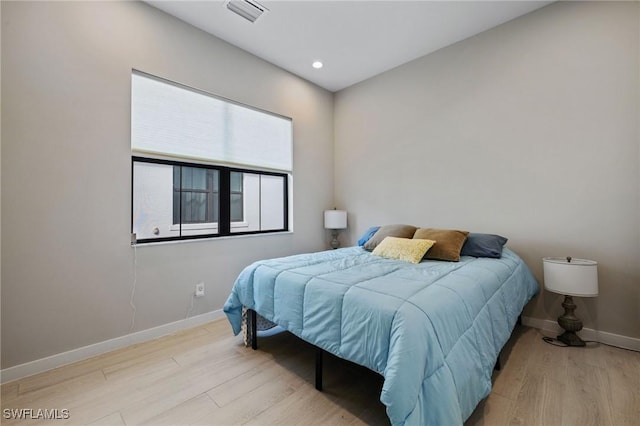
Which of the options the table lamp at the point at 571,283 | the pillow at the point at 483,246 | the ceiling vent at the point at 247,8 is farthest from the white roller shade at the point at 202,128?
the table lamp at the point at 571,283

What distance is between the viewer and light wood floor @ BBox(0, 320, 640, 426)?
1.47 metres

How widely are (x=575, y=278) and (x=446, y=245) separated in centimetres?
94

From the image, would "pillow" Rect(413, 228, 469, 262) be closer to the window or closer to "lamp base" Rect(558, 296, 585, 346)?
"lamp base" Rect(558, 296, 585, 346)

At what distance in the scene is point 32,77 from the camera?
1.92 metres

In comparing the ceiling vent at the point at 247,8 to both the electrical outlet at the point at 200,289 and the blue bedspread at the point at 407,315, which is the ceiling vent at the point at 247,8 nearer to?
the blue bedspread at the point at 407,315

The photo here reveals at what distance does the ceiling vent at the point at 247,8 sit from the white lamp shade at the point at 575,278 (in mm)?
3389

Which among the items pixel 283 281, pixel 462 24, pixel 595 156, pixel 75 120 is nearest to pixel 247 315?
pixel 283 281

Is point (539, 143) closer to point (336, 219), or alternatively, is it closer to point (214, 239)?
point (336, 219)

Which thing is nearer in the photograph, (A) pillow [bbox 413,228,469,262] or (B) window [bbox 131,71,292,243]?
(A) pillow [bbox 413,228,469,262]

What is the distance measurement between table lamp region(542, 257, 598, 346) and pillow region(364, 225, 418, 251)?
1.17 m

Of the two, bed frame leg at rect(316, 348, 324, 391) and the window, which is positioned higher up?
the window

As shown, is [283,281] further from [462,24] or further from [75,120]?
[462,24]

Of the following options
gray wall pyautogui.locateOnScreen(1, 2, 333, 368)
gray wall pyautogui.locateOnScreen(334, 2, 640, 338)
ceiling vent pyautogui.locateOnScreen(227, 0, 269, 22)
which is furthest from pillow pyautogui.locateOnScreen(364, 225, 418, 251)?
ceiling vent pyautogui.locateOnScreen(227, 0, 269, 22)

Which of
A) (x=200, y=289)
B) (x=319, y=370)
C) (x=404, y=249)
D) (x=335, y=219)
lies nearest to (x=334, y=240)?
(x=335, y=219)
